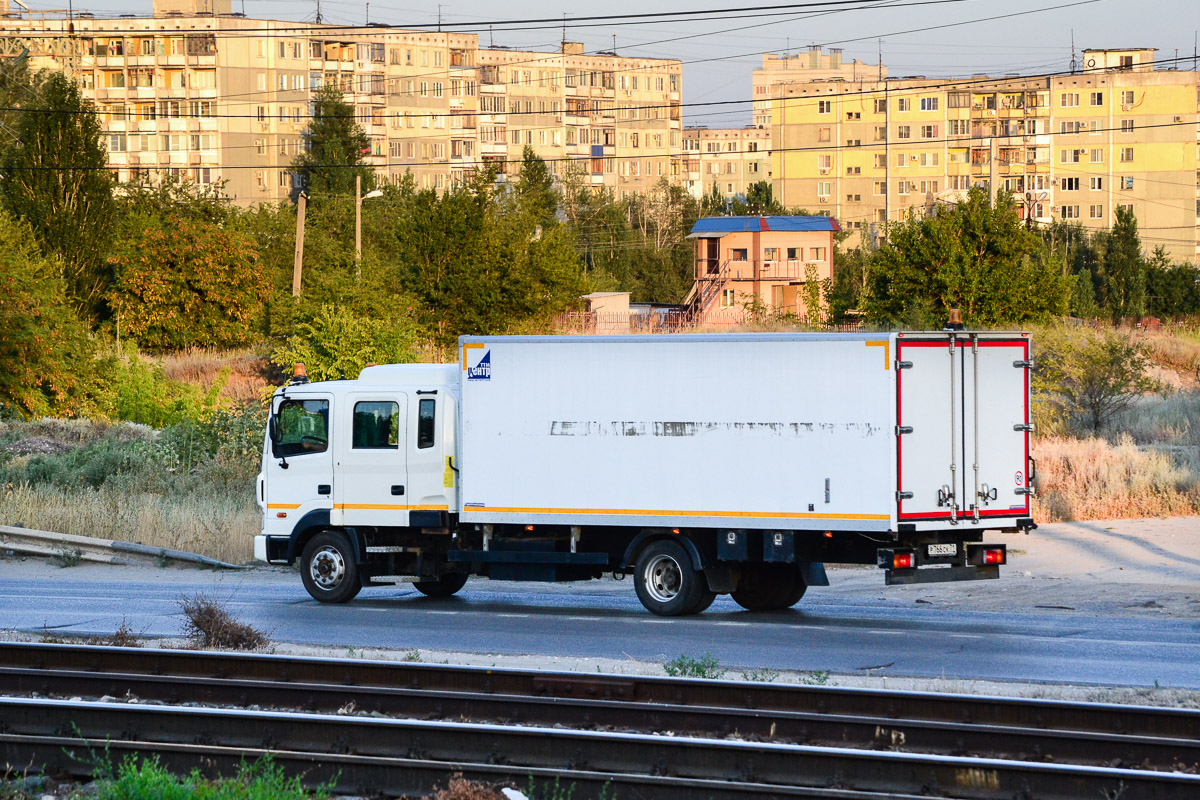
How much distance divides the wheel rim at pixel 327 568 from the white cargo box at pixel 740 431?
1.90m

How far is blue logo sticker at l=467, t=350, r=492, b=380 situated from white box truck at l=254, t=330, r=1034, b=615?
11 mm

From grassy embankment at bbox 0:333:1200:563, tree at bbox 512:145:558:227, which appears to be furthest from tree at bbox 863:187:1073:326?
tree at bbox 512:145:558:227

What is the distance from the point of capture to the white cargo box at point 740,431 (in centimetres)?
1388

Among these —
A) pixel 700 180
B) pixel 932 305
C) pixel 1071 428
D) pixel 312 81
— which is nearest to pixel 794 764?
pixel 1071 428

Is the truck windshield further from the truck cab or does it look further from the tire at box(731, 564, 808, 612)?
the tire at box(731, 564, 808, 612)

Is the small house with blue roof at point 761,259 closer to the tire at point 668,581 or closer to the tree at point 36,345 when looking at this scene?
the tree at point 36,345

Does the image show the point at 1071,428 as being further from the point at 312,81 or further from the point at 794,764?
the point at 312,81

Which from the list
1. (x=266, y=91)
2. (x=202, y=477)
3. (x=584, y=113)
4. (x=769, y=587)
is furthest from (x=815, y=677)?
(x=584, y=113)

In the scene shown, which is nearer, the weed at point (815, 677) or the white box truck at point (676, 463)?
the weed at point (815, 677)

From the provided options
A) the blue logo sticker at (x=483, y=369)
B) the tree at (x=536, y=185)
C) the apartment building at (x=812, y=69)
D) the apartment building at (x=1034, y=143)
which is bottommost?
the blue logo sticker at (x=483, y=369)

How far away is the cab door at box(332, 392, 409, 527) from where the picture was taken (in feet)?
52.5

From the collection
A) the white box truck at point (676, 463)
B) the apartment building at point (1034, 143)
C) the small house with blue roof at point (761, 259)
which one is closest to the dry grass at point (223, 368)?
the white box truck at point (676, 463)

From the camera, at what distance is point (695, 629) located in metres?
14.1

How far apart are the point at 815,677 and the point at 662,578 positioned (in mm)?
4032
